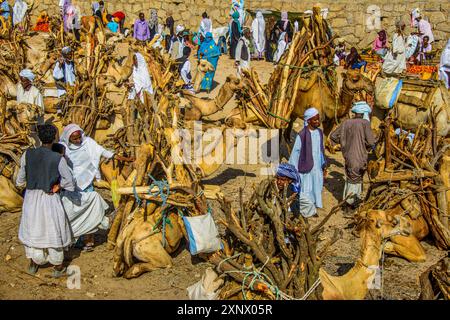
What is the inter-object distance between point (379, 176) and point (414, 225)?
0.73 metres

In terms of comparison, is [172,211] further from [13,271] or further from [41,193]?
[13,271]

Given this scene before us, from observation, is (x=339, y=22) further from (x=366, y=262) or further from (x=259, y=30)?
(x=366, y=262)

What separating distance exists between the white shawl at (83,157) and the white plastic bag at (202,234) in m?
1.53

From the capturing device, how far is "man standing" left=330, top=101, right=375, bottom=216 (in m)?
8.09

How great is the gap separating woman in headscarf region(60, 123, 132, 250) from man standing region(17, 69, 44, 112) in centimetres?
270

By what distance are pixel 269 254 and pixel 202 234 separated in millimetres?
678

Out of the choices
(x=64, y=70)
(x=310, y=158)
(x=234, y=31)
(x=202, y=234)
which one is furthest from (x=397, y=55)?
(x=202, y=234)

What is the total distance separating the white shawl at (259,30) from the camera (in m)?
19.5

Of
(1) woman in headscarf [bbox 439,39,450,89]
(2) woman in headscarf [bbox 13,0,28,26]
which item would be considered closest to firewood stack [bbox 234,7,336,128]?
(1) woman in headscarf [bbox 439,39,450,89]

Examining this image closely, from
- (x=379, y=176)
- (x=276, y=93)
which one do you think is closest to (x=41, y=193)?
(x=379, y=176)

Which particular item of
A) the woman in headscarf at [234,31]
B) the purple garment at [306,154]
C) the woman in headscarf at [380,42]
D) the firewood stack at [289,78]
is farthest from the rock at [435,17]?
the purple garment at [306,154]

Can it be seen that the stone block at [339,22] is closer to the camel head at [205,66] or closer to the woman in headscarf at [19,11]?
the camel head at [205,66]

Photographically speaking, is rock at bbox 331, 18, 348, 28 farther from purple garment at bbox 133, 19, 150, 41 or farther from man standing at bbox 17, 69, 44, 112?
man standing at bbox 17, 69, 44, 112

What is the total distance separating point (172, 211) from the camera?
6500 mm
